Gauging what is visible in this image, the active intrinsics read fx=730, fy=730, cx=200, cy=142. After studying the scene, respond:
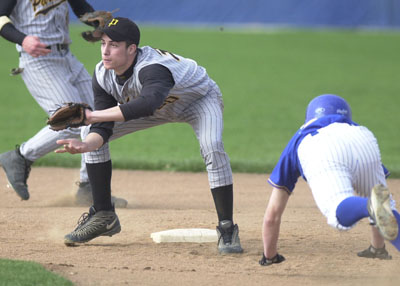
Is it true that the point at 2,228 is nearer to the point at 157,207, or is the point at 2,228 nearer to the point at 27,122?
the point at 157,207

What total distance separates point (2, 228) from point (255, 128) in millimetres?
6458

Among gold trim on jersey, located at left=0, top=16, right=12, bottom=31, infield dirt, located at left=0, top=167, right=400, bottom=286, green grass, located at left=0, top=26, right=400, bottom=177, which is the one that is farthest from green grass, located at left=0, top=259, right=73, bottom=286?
green grass, located at left=0, top=26, right=400, bottom=177

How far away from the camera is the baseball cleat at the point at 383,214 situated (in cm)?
350

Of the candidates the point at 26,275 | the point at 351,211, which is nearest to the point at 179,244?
the point at 26,275

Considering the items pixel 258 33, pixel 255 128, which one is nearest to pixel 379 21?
pixel 258 33

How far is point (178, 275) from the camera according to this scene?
4191mm

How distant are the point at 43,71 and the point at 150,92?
1.99 meters

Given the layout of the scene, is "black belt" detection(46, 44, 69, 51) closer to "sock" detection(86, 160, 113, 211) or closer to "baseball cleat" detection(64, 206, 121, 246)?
"sock" detection(86, 160, 113, 211)

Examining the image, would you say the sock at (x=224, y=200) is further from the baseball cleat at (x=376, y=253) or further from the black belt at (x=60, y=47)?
the black belt at (x=60, y=47)

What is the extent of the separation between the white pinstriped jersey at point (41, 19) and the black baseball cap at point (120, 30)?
1661 millimetres

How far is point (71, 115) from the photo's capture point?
4344mm

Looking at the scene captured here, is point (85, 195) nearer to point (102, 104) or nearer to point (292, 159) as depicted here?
point (102, 104)

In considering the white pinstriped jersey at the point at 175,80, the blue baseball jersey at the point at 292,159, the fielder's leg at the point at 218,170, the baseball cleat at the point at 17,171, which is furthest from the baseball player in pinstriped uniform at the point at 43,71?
the blue baseball jersey at the point at 292,159

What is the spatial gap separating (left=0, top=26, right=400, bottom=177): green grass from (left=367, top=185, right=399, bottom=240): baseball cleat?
14.7 ft
